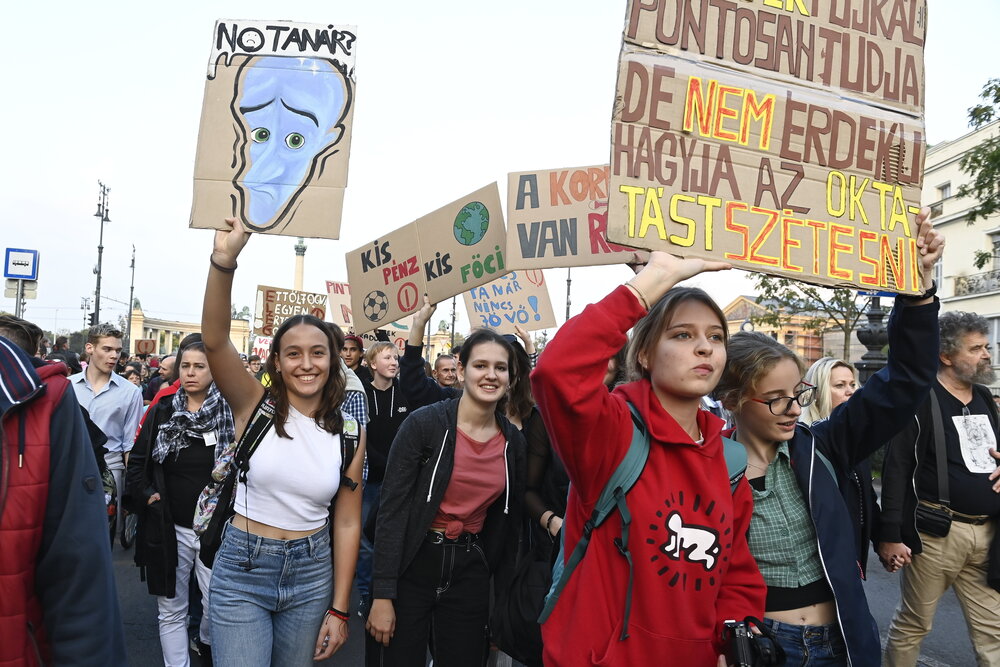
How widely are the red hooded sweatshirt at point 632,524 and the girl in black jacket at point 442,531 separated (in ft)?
3.84

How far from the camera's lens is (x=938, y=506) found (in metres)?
4.00

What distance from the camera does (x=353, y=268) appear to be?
6746 mm

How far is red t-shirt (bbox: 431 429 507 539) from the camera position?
3.27 meters

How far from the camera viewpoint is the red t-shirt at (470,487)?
3.27 m

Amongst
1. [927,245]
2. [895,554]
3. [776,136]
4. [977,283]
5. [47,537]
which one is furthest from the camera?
[977,283]

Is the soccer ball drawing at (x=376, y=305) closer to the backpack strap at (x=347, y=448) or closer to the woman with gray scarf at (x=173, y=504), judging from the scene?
the woman with gray scarf at (x=173, y=504)

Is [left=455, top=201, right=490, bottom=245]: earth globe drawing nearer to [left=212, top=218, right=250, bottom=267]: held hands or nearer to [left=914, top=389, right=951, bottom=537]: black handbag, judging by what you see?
[left=212, top=218, right=250, bottom=267]: held hands

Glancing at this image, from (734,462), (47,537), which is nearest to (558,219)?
(734,462)

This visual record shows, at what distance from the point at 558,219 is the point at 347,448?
10.2 ft

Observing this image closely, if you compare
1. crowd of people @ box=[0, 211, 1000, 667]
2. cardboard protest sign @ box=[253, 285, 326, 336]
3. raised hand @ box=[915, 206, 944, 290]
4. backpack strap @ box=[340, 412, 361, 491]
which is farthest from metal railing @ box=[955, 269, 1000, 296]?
backpack strap @ box=[340, 412, 361, 491]

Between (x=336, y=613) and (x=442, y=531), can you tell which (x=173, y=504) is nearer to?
(x=336, y=613)

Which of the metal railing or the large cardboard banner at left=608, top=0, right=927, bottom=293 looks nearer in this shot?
the large cardboard banner at left=608, top=0, right=927, bottom=293

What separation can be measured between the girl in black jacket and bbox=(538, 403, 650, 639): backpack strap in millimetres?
1168

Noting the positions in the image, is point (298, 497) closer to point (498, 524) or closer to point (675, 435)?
point (498, 524)
